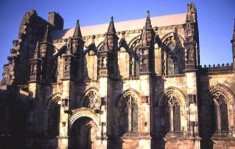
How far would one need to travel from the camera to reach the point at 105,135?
84.1ft

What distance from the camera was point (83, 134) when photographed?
27.7m

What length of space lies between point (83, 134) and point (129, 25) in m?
16.5

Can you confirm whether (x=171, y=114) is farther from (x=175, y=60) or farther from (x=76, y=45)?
(x=76, y=45)

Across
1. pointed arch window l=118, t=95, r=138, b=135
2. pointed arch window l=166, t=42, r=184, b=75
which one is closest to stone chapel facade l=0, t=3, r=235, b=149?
pointed arch window l=118, t=95, r=138, b=135

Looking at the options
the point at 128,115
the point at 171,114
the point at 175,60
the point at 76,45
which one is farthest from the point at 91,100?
the point at 175,60

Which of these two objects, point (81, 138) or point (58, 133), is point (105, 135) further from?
point (58, 133)

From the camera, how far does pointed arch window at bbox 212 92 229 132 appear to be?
78.9 feet

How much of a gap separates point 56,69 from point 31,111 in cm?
735

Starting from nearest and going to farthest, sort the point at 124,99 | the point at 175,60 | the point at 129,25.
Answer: the point at 124,99
the point at 175,60
the point at 129,25

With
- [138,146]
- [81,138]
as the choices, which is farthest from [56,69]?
[138,146]

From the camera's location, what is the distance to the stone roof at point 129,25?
36.4 meters

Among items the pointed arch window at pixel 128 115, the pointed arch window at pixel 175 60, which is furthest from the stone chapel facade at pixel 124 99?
the pointed arch window at pixel 175 60

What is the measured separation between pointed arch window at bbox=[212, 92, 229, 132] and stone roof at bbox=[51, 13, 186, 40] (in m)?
13.2

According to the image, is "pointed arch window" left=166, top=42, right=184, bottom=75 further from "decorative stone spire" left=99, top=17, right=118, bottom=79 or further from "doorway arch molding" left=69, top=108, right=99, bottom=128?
"doorway arch molding" left=69, top=108, right=99, bottom=128
